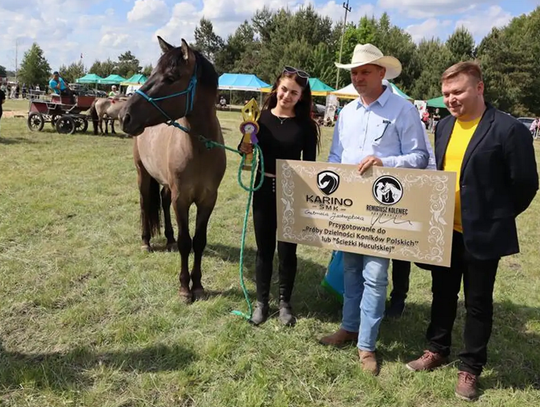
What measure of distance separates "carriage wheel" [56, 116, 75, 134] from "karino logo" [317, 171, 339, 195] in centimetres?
1341

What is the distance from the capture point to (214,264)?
14.3ft

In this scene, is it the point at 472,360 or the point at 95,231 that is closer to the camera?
the point at 472,360

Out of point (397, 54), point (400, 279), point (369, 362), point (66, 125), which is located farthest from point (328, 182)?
point (397, 54)

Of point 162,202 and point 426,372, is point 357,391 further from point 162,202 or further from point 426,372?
point 162,202

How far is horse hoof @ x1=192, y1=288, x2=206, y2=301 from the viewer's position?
3.57 m

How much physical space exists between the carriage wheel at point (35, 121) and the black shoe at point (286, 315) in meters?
13.5

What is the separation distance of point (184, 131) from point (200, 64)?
566mm

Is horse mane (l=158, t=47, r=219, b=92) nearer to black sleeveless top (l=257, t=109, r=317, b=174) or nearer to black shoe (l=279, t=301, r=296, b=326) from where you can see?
black sleeveless top (l=257, t=109, r=317, b=174)

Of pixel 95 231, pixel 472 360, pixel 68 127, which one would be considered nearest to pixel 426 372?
pixel 472 360

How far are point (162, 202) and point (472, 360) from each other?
147 inches

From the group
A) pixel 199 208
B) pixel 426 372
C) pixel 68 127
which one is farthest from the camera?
pixel 68 127

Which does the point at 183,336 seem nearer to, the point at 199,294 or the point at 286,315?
the point at 199,294

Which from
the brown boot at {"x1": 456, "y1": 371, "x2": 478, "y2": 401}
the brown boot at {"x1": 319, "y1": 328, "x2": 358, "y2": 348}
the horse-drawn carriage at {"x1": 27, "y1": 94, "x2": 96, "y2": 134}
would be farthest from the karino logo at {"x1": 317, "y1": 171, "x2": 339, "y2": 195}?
the horse-drawn carriage at {"x1": 27, "y1": 94, "x2": 96, "y2": 134}

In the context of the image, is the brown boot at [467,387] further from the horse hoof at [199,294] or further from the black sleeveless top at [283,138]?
the horse hoof at [199,294]
